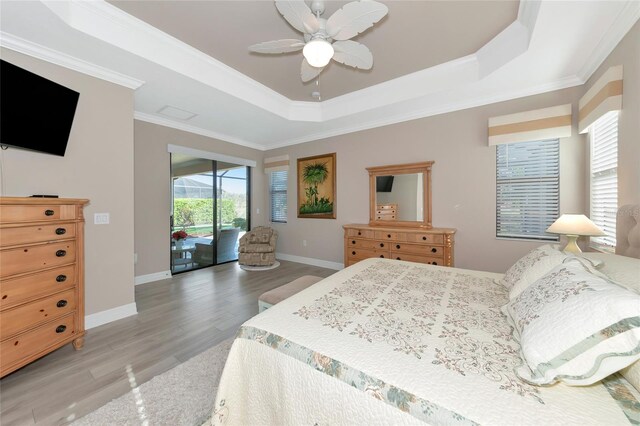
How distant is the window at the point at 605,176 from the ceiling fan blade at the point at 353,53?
2150 mm

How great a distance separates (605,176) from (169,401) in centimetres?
408

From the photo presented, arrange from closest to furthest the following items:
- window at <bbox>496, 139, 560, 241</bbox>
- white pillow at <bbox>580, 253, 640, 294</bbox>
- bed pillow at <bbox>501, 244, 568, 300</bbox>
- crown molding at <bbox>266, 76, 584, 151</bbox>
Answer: white pillow at <bbox>580, 253, 640, 294</bbox> → bed pillow at <bbox>501, 244, 568, 300</bbox> → crown molding at <bbox>266, 76, 584, 151</bbox> → window at <bbox>496, 139, 560, 241</bbox>

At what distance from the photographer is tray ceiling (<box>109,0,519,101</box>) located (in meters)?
2.10

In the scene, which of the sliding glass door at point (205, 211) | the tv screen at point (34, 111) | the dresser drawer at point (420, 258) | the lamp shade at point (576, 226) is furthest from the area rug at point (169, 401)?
the lamp shade at point (576, 226)

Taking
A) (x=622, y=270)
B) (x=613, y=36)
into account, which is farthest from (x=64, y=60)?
(x=613, y=36)

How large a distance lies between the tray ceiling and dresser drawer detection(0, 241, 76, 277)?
212 centimetres

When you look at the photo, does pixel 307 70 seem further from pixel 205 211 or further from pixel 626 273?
pixel 205 211

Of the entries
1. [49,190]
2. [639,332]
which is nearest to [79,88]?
[49,190]

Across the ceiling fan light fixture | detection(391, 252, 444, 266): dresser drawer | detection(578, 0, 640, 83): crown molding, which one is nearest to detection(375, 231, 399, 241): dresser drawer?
detection(391, 252, 444, 266): dresser drawer

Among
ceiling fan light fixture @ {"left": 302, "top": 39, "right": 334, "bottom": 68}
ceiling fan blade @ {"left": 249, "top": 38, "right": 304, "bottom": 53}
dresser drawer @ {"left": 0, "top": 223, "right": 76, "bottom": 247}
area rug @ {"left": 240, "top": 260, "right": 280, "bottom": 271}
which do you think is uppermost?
ceiling fan blade @ {"left": 249, "top": 38, "right": 304, "bottom": 53}

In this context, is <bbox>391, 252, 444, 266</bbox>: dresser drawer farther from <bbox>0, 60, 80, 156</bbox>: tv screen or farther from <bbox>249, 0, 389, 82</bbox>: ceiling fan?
<bbox>0, 60, 80, 156</bbox>: tv screen

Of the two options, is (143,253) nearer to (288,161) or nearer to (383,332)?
(288,161)

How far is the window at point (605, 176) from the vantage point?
6.91 feet

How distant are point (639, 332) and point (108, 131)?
3968 mm
